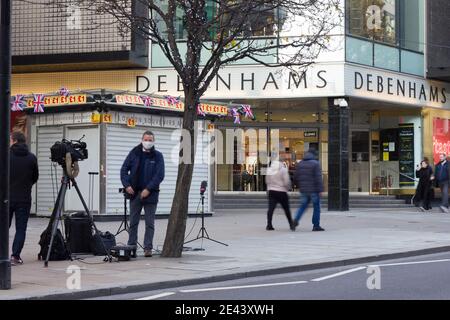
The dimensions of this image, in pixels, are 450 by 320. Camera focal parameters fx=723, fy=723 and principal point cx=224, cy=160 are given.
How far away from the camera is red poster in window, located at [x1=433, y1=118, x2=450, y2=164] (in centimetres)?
3006

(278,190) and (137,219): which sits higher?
(278,190)

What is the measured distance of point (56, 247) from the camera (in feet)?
38.3

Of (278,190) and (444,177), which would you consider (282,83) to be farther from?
(278,190)

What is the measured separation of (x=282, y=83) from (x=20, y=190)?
15509 mm

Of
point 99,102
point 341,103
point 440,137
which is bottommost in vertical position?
point 440,137

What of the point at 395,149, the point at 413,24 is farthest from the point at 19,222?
the point at 395,149

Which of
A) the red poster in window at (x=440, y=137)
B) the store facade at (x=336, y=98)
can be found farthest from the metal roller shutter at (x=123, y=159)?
the red poster in window at (x=440, y=137)

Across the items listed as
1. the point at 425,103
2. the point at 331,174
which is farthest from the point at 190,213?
the point at 425,103

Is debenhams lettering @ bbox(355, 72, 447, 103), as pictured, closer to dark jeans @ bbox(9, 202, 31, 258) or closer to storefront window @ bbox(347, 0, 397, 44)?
storefront window @ bbox(347, 0, 397, 44)

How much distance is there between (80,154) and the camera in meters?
12.1

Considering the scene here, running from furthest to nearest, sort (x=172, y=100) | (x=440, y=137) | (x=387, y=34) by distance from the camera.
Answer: (x=440, y=137) < (x=387, y=34) < (x=172, y=100)

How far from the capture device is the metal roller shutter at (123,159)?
789 inches

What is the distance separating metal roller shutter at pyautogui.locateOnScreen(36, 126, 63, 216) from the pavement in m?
0.90

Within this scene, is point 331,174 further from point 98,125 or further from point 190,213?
point 98,125
